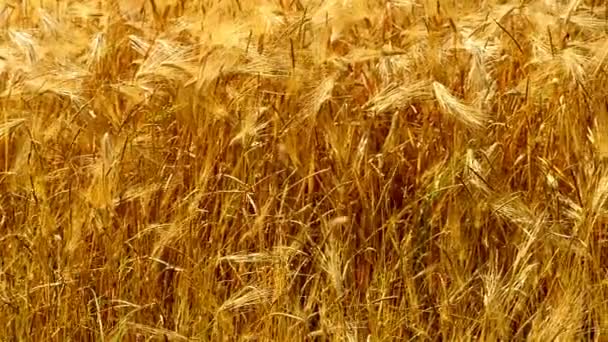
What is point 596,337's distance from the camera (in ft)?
5.44

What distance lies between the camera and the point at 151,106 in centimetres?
213

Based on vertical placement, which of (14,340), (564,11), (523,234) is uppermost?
(564,11)

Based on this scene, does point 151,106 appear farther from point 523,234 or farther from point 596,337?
point 596,337

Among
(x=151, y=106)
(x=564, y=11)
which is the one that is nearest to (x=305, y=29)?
(x=151, y=106)

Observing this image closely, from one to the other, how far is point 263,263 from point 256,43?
0.56 m

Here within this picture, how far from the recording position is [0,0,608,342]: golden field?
174cm

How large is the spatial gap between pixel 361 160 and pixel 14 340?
2.16 ft

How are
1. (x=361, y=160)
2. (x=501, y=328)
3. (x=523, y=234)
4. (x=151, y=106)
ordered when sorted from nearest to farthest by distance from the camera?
1. (x=501, y=328)
2. (x=523, y=234)
3. (x=361, y=160)
4. (x=151, y=106)

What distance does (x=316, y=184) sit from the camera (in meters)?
1.99

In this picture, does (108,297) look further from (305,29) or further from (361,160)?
(305,29)

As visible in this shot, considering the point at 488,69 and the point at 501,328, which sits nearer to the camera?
the point at 501,328

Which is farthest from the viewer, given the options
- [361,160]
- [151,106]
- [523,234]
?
[151,106]

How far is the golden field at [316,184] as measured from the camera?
174 centimetres

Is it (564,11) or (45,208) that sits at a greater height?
(564,11)
